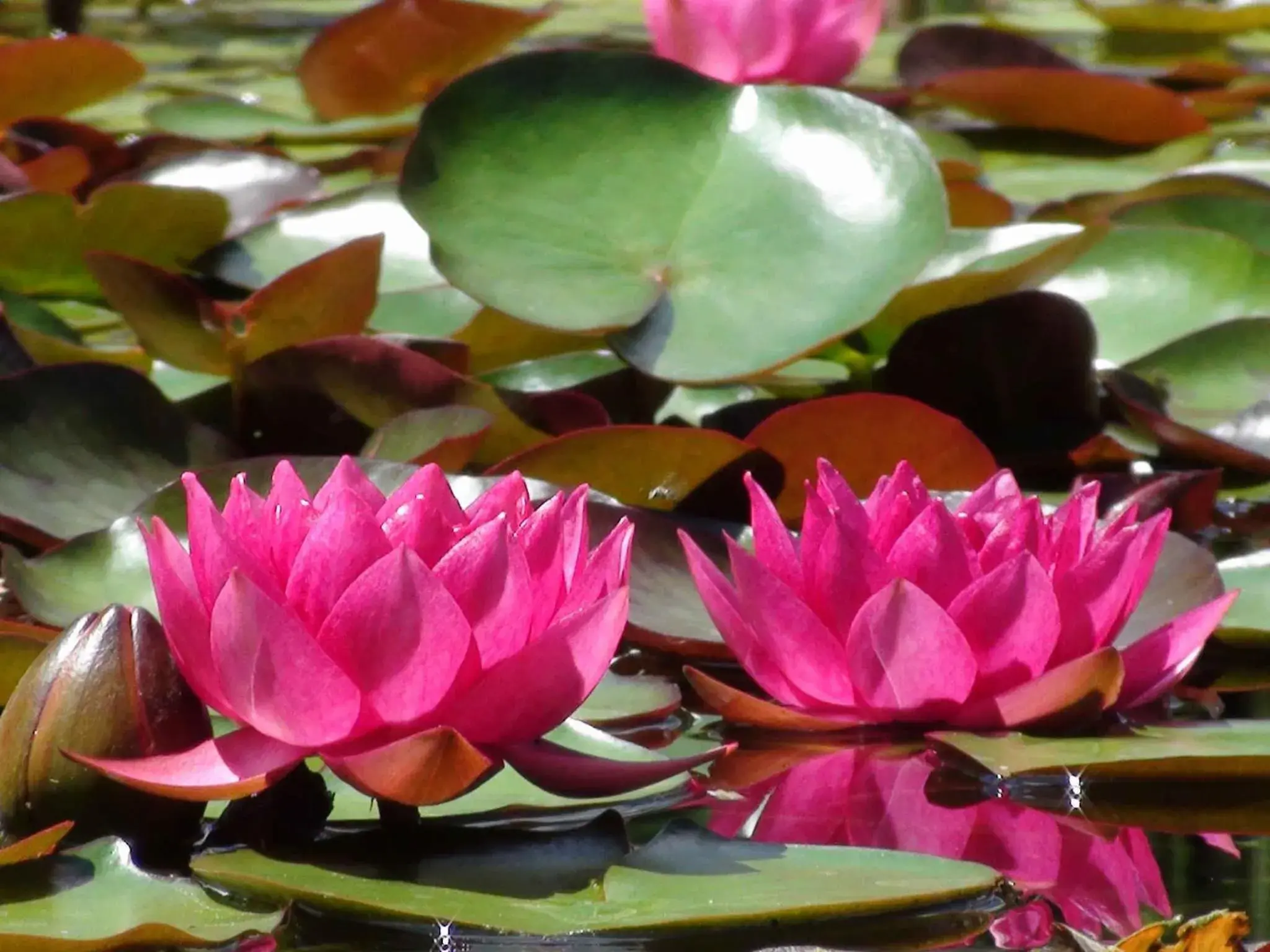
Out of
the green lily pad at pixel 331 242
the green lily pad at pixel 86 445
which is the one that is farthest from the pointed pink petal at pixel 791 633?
the green lily pad at pixel 331 242

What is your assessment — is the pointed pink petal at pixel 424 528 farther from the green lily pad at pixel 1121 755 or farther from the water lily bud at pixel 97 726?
the green lily pad at pixel 1121 755

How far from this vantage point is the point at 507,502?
1.00 m

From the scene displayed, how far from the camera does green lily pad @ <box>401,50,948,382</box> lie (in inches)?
63.1

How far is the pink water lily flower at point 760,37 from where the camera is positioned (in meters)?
2.31

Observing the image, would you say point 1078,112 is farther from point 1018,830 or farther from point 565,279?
point 1018,830

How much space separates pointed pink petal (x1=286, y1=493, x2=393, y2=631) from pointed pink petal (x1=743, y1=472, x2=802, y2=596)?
31 cm

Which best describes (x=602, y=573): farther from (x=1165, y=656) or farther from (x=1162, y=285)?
(x=1162, y=285)

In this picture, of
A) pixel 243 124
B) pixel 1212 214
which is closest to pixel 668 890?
pixel 1212 214

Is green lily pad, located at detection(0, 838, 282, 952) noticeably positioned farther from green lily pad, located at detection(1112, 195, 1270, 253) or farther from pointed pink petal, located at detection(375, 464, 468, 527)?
green lily pad, located at detection(1112, 195, 1270, 253)

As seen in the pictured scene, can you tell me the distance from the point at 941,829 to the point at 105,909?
447mm

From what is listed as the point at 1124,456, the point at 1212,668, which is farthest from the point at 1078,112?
the point at 1212,668

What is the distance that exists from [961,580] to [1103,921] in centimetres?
26

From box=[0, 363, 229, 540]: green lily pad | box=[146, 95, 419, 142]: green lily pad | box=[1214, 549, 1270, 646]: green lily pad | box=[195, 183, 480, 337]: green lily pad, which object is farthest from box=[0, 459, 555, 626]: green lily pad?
box=[146, 95, 419, 142]: green lily pad

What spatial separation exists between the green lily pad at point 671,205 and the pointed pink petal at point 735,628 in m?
0.39
